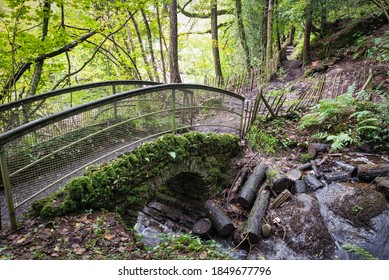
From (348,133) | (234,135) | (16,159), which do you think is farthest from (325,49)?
(16,159)

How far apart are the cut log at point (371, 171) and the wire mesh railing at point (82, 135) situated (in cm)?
335

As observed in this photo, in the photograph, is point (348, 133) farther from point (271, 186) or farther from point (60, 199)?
point (60, 199)

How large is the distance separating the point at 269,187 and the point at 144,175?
276cm

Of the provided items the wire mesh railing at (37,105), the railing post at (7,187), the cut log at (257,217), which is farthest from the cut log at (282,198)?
the railing post at (7,187)

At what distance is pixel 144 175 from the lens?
4.29 meters

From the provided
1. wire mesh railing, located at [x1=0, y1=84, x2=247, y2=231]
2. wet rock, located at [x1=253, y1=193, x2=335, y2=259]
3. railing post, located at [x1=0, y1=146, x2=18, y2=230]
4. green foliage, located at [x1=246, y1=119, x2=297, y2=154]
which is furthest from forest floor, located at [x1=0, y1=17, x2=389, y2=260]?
→ green foliage, located at [x1=246, y1=119, x2=297, y2=154]

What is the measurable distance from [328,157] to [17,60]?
7.29 m

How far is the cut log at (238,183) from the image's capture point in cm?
589

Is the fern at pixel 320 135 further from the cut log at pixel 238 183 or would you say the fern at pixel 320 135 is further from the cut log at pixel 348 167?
the cut log at pixel 238 183

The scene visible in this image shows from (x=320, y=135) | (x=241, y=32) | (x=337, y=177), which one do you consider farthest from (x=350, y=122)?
(x=241, y=32)

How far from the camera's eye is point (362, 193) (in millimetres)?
4301

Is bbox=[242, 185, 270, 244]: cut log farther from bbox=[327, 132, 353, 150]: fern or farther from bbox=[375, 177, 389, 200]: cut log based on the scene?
bbox=[375, 177, 389, 200]: cut log

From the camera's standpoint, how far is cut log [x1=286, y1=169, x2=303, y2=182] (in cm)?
520

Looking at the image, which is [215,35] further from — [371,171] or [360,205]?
[360,205]
